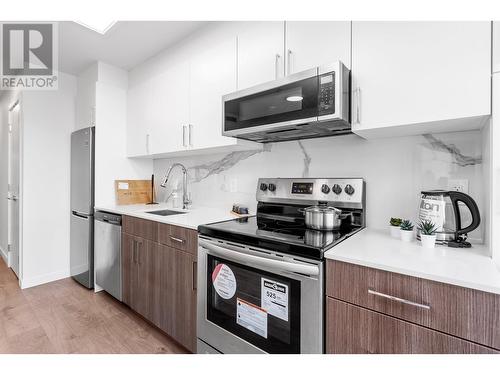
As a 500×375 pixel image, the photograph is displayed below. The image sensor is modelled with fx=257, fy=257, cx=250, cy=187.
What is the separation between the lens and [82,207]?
2713mm

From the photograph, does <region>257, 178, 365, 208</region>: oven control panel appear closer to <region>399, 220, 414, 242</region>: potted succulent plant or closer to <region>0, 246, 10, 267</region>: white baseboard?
<region>399, 220, 414, 242</region>: potted succulent plant

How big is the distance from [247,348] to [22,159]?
3.05 metres

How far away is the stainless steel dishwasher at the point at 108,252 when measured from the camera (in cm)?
224

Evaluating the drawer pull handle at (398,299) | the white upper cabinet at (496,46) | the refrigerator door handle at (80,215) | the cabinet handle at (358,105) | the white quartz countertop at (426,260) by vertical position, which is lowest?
Answer: the drawer pull handle at (398,299)

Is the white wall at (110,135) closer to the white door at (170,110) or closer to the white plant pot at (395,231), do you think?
the white door at (170,110)

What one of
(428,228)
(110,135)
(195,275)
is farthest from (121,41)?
(428,228)

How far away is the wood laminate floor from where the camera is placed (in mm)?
1747

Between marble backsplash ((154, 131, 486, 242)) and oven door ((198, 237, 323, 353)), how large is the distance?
712 millimetres

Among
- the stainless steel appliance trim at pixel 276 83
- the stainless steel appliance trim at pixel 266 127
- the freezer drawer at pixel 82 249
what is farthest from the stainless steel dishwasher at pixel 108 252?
the stainless steel appliance trim at pixel 276 83

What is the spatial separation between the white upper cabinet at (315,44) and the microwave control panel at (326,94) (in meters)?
0.16

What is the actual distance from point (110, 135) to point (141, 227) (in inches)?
52.5

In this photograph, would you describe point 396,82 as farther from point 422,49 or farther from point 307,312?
point 307,312

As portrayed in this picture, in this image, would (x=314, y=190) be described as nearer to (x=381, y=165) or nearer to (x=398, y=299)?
(x=381, y=165)
